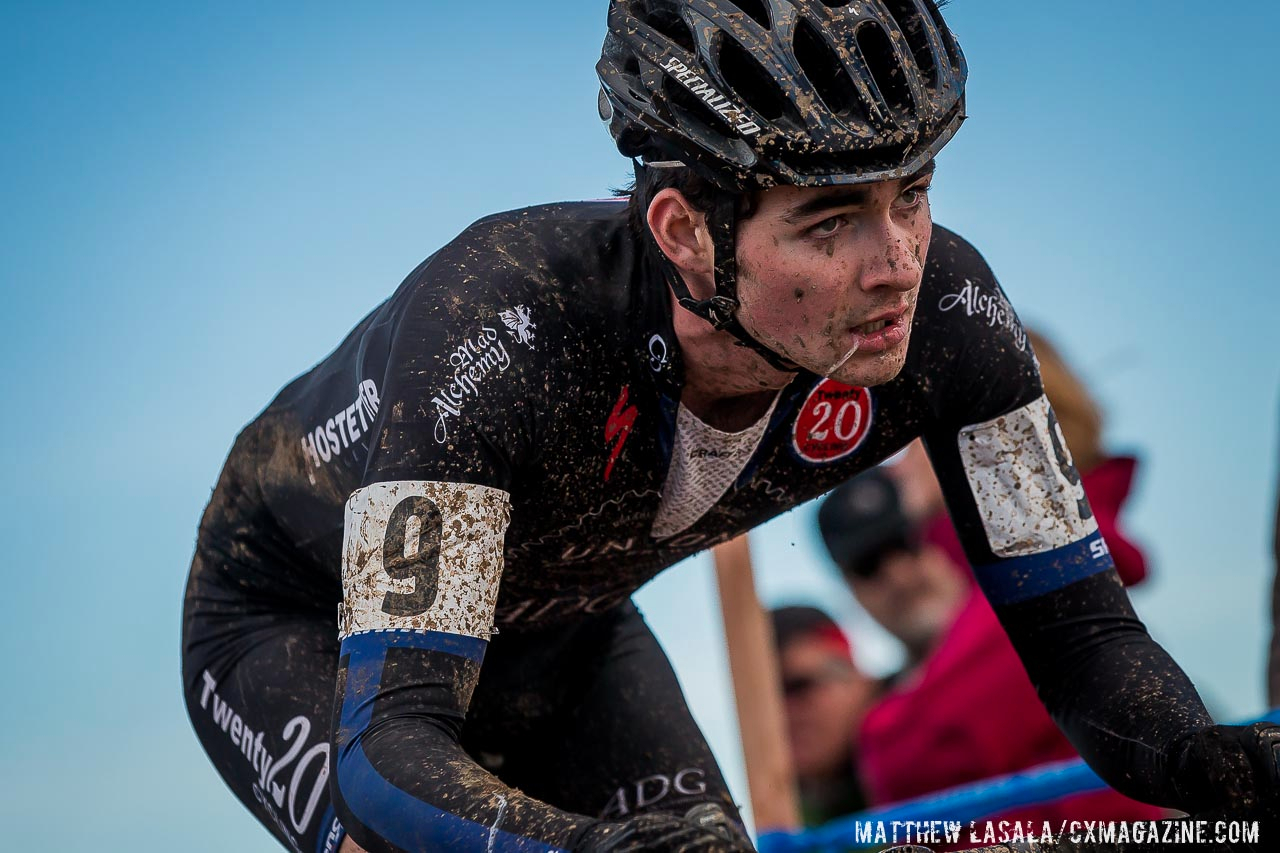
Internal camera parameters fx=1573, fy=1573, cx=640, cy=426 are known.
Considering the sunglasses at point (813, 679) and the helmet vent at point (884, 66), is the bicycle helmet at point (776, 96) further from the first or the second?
the sunglasses at point (813, 679)

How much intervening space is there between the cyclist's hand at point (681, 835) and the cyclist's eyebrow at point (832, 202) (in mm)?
1247

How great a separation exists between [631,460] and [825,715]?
173 inches

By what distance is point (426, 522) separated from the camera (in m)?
3.03

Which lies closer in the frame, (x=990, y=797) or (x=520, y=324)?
(x=520, y=324)

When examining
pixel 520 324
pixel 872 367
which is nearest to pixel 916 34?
pixel 872 367

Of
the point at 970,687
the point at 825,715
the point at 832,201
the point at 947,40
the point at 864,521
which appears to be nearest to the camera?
the point at 832,201

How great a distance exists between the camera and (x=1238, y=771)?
2.91m

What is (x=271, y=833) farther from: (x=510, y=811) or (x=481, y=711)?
(x=510, y=811)

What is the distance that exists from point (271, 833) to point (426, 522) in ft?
4.35

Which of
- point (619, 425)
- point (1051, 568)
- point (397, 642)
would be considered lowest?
point (1051, 568)

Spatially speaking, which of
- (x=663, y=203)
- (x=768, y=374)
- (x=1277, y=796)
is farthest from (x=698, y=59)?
(x=1277, y=796)

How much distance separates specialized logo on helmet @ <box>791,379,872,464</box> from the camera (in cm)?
368

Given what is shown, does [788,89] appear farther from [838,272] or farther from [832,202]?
[838,272]

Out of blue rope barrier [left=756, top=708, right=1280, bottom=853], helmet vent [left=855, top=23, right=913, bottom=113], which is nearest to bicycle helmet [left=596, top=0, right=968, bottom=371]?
helmet vent [left=855, top=23, right=913, bottom=113]
